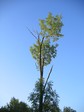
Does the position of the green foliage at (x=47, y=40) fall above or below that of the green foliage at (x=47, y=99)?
above

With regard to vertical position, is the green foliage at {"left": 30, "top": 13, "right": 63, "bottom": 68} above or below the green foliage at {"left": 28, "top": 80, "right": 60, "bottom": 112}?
above

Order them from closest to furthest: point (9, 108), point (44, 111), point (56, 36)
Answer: point (44, 111) < point (9, 108) < point (56, 36)

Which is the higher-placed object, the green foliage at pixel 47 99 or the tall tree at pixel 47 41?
the tall tree at pixel 47 41

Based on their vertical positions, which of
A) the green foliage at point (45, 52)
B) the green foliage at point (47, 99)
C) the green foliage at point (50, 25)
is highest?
the green foliage at point (50, 25)

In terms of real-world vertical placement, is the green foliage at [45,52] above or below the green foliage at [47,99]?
above

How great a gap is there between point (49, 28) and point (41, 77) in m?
6.59

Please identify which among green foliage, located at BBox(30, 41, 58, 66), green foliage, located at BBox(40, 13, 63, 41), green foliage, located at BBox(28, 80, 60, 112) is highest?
green foliage, located at BBox(40, 13, 63, 41)

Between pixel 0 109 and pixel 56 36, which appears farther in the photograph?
pixel 56 36

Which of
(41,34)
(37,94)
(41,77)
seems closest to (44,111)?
(37,94)

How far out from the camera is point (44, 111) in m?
25.9

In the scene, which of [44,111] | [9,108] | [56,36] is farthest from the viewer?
[56,36]

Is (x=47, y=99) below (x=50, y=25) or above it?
below

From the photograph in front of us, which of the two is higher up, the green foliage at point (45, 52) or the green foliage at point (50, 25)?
the green foliage at point (50, 25)

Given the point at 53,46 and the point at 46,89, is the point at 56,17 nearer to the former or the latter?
the point at 53,46
